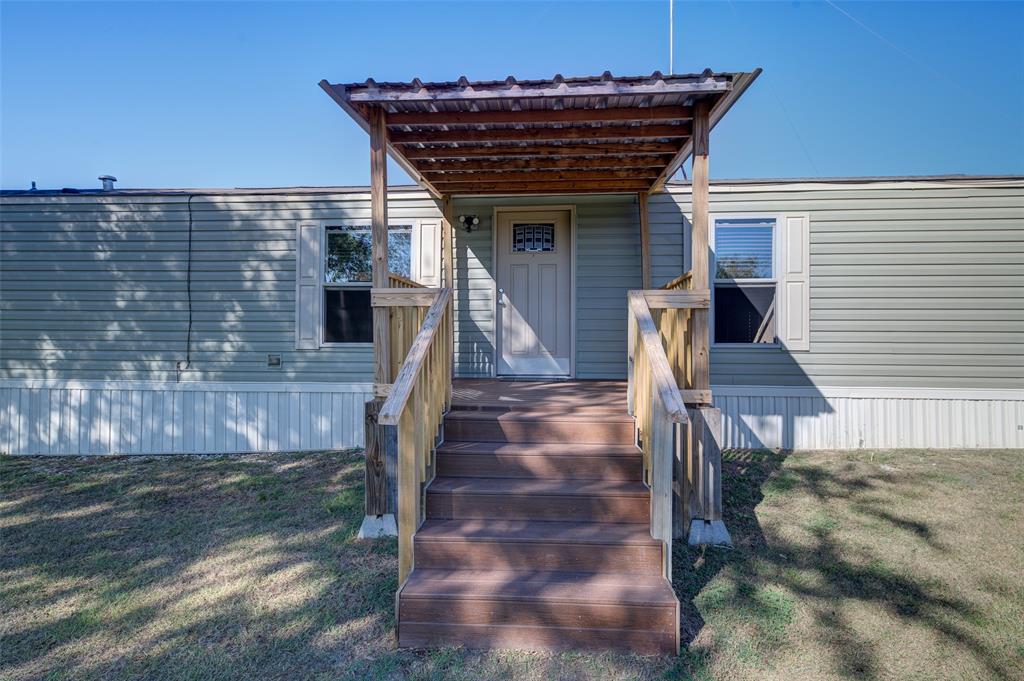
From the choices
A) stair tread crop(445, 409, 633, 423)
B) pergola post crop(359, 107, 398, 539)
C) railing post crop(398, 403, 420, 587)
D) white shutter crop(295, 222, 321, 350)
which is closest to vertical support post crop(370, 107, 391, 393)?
pergola post crop(359, 107, 398, 539)

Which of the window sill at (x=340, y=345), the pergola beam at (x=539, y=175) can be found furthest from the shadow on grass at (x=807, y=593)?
the window sill at (x=340, y=345)

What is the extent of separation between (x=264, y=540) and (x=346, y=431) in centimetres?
240

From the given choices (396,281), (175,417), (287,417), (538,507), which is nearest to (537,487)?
(538,507)

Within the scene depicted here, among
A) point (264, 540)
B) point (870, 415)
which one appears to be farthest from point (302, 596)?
point (870, 415)

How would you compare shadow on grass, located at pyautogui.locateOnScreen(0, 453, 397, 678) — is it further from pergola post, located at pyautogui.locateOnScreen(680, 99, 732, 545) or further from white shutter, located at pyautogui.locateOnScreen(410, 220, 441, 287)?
white shutter, located at pyautogui.locateOnScreen(410, 220, 441, 287)

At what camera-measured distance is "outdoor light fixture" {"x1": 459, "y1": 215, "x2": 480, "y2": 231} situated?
584 centimetres

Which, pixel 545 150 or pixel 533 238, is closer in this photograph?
pixel 545 150

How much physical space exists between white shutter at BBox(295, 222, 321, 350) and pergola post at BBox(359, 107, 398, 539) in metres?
2.73

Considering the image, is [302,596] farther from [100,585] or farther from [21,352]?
[21,352]

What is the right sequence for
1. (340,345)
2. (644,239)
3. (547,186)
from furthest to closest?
(340,345) < (644,239) < (547,186)

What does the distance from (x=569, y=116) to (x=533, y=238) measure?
235 centimetres

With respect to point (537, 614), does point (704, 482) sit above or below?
above

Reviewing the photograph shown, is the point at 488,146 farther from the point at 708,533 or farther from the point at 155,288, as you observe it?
the point at 155,288

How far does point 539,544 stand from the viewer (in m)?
2.76
